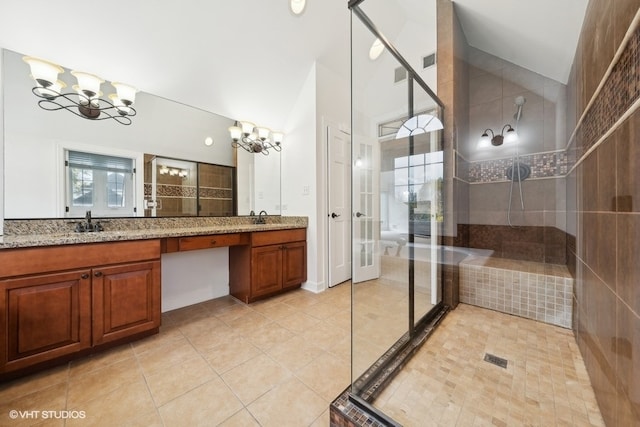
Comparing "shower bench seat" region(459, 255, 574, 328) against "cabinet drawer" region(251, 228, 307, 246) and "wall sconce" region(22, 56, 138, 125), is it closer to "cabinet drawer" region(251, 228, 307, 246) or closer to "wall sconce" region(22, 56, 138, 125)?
"cabinet drawer" region(251, 228, 307, 246)

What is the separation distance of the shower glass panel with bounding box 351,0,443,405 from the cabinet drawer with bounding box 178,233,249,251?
45.2 inches

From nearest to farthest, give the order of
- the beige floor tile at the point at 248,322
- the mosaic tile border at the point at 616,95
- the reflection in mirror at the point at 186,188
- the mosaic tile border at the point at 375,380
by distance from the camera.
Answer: the mosaic tile border at the point at 616,95 → the mosaic tile border at the point at 375,380 → the beige floor tile at the point at 248,322 → the reflection in mirror at the point at 186,188

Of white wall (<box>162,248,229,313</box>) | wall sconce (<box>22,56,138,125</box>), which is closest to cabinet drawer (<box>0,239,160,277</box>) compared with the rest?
white wall (<box>162,248,229,313</box>)

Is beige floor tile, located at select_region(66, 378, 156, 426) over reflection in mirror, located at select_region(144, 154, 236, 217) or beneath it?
beneath

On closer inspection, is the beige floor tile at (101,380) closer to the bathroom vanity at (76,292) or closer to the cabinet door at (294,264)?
the bathroom vanity at (76,292)

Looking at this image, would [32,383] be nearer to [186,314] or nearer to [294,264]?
[186,314]

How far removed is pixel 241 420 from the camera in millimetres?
1072

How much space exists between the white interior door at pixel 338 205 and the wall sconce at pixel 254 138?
74 cm

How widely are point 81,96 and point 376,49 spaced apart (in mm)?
2318

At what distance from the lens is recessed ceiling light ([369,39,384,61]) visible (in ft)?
5.16

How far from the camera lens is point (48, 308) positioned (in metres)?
1.34

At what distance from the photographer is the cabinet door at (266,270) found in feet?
7.75

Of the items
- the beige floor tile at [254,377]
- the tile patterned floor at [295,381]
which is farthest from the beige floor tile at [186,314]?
the beige floor tile at [254,377]

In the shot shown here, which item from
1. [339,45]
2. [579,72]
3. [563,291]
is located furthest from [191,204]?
[563,291]
